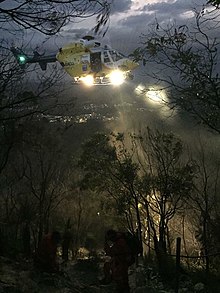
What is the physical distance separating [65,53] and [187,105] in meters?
15.3

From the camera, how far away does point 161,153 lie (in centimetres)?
1544

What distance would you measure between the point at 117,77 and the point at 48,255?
14.5 m

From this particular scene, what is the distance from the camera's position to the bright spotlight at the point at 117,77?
19.8 m

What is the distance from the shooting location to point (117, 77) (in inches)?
784

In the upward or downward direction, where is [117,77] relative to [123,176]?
upward

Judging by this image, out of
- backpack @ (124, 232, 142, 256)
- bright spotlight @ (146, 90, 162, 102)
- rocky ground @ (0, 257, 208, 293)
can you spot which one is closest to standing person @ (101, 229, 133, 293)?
backpack @ (124, 232, 142, 256)

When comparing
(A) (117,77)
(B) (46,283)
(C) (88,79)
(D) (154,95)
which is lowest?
(B) (46,283)

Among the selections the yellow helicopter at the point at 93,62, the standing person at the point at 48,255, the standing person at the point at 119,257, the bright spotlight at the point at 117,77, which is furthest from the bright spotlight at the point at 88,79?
the standing person at the point at 119,257

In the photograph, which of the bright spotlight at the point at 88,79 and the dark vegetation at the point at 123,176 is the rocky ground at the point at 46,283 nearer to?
the dark vegetation at the point at 123,176

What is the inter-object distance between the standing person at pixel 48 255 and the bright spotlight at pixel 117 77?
13886 mm

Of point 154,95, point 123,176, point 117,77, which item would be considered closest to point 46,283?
point 154,95

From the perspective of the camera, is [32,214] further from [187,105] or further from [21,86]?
[187,105]

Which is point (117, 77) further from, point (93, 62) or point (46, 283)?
point (46, 283)

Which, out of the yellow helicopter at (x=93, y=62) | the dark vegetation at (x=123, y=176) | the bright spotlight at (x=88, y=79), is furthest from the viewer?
→ the bright spotlight at (x=88, y=79)
